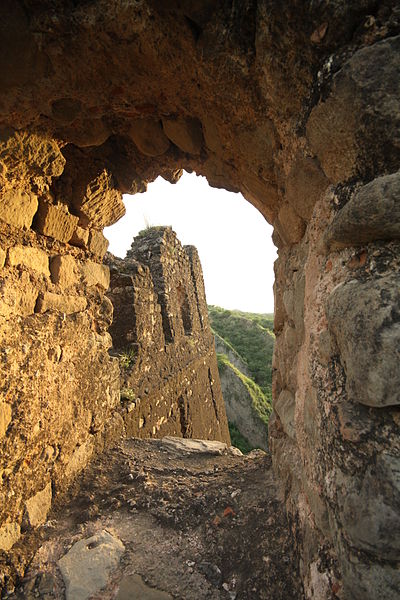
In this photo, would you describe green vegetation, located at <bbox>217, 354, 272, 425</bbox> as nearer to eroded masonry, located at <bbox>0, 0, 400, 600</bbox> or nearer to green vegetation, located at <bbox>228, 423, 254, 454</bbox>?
green vegetation, located at <bbox>228, 423, 254, 454</bbox>

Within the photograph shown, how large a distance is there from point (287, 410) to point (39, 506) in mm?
1343

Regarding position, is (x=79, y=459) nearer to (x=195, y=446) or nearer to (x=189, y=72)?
(x=195, y=446)

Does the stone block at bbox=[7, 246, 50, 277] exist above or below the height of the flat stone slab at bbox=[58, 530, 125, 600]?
above

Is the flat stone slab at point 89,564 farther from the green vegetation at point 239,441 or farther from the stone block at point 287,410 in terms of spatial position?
the green vegetation at point 239,441

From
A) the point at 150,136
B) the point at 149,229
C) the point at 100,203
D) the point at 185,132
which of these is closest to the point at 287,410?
the point at 185,132

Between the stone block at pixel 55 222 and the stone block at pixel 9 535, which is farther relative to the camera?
the stone block at pixel 55 222

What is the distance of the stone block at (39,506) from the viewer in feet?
5.39

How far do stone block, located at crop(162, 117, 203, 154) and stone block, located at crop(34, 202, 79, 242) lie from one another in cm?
83

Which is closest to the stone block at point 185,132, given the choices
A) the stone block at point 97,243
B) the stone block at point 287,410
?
the stone block at point 97,243

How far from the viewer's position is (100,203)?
2.34 m

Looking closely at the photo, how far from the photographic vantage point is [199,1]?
1062 millimetres

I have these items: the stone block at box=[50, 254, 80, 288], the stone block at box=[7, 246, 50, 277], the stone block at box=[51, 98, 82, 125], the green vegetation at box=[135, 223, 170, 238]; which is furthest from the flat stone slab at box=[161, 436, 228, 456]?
the green vegetation at box=[135, 223, 170, 238]

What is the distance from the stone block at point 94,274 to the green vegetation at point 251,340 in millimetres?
11339

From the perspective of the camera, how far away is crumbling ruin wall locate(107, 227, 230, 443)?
4.09 m
